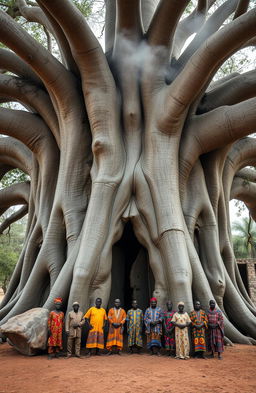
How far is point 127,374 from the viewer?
3945 mm

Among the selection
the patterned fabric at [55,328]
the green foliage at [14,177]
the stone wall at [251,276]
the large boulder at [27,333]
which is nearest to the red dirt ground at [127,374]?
the large boulder at [27,333]

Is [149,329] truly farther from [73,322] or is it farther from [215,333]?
[73,322]

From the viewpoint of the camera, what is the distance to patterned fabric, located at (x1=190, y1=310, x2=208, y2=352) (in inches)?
206

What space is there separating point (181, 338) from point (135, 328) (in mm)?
732

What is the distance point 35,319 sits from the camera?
211 inches

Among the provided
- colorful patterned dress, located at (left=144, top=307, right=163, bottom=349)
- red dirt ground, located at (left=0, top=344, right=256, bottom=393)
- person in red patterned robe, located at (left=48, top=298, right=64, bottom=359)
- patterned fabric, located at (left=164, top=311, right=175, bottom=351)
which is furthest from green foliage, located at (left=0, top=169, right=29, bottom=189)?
patterned fabric, located at (left=164, top=311, right=175, bottom=351)

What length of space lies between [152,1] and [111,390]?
942 cm

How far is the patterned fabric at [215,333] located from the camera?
17.3ft

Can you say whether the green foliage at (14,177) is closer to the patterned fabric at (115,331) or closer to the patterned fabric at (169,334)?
the patterned fabric at (115,331)

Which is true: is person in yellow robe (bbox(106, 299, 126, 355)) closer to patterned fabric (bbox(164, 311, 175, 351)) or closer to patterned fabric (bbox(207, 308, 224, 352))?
patterned fabric (bbox(164, 311, 175, 351))

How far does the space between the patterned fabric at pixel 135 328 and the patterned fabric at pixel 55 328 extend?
1.05m

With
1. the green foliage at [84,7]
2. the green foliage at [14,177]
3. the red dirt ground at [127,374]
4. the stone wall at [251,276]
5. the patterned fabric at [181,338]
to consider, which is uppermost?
the green foliage at [84,7]

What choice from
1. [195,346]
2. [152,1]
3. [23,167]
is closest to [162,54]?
[152,1]

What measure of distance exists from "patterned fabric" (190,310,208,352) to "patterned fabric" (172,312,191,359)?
133mm
